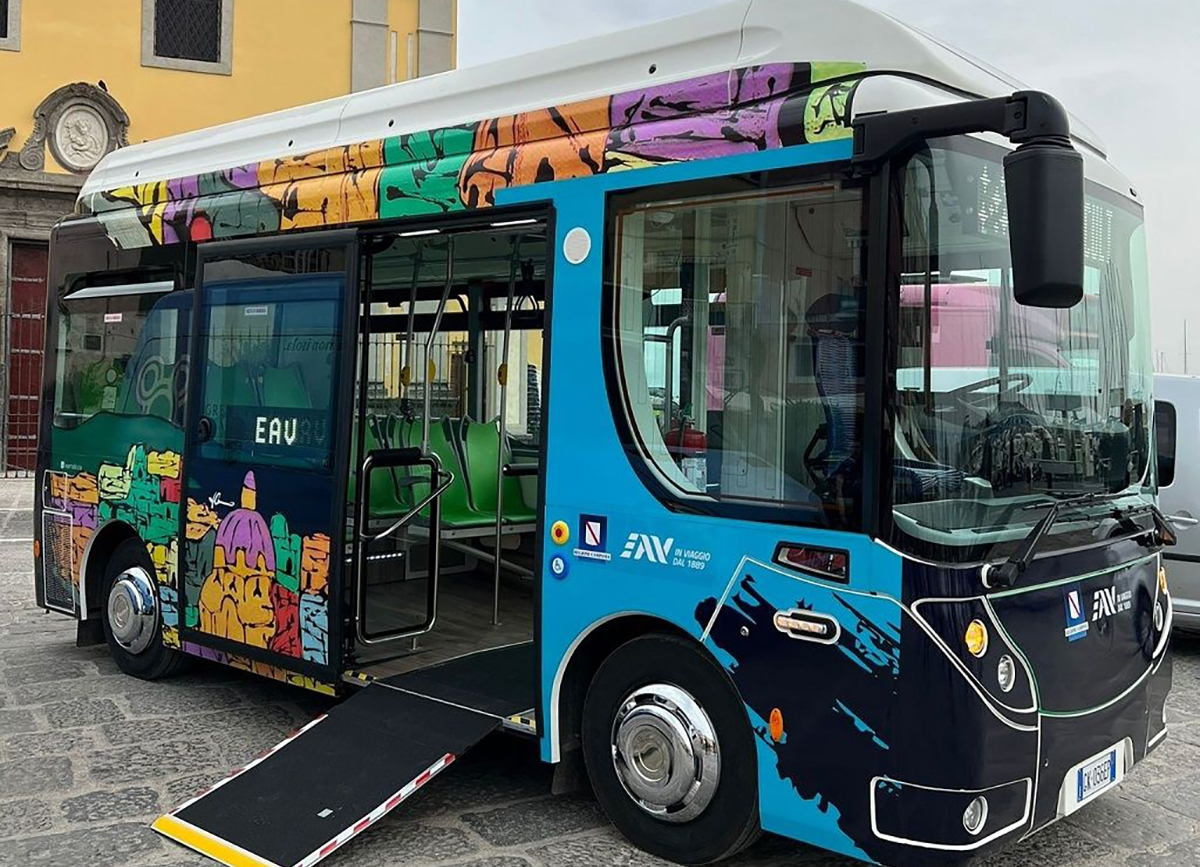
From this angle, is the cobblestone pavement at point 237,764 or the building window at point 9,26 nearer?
the cobblestone pavement at point 237,764

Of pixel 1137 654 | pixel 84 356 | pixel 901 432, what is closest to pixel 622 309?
pixel 901 432

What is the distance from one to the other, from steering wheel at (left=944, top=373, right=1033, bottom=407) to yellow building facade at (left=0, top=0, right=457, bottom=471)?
15.6 m

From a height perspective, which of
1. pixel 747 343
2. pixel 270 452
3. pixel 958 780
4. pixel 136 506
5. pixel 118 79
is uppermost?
pixel 118 79

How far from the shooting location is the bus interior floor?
5.47m

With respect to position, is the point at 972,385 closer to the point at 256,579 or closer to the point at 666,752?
the point at 666,752

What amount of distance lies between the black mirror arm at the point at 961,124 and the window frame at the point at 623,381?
0.35 feet

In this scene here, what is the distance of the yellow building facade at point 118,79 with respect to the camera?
17.0 m

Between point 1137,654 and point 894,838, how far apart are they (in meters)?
1.26

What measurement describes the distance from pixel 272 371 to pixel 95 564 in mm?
2002

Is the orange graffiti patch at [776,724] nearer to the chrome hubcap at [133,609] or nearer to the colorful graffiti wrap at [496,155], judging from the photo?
the colorful graffiti wrap at [496,155]

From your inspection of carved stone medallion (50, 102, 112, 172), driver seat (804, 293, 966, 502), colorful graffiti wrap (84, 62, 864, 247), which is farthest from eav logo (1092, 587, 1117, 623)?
carved stone medallion (50, 102, 112, 172)

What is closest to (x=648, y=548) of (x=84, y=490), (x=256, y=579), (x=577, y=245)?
(x=577, y=245)

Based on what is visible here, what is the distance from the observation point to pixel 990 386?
349 centimetres

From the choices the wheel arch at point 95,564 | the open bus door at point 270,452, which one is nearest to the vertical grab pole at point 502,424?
the open bus door at point 270,452
